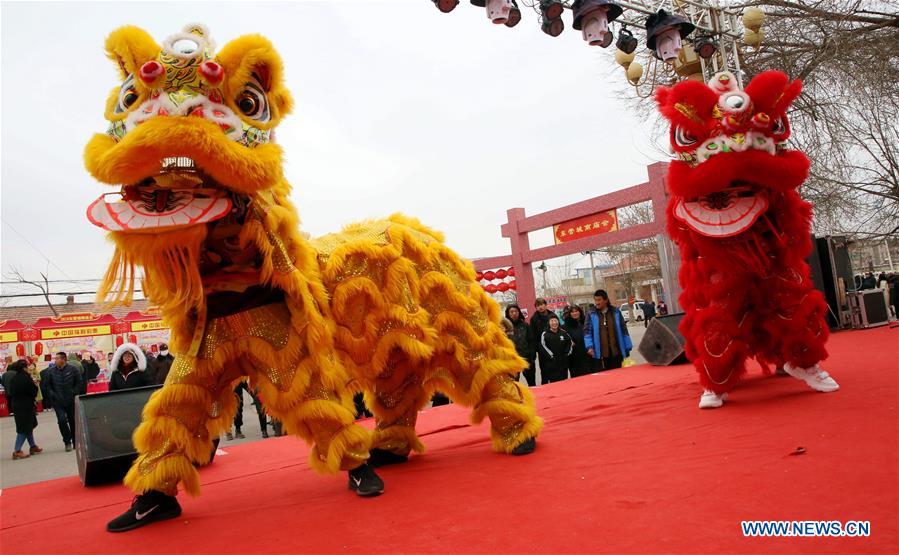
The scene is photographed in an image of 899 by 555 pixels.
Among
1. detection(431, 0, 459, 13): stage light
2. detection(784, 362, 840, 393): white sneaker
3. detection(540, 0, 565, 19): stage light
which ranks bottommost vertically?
detection(784, 362, 840, 393): white sneaker

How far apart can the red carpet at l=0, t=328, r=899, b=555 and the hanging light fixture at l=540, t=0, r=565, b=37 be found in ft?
13.9

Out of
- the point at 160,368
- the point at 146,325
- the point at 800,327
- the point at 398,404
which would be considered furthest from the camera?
the point at 146,325

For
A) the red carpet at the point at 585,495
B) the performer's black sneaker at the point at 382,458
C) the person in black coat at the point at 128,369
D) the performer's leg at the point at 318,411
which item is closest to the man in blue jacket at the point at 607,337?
the red carpet at the point at 585,495

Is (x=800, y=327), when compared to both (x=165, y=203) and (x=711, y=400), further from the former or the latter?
(x=165, y=203)

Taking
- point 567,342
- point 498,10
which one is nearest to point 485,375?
point 498,10

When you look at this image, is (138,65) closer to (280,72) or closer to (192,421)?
(280,72)

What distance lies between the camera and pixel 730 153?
2896 millimetres

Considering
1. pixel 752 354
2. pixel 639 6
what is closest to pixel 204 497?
pixel 752 354

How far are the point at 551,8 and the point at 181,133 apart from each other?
5.12m

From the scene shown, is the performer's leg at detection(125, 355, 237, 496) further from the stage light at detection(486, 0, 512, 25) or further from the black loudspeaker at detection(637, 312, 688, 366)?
the black loudspeaker at detection(637, 312, 688, 366)

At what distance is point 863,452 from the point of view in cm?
200

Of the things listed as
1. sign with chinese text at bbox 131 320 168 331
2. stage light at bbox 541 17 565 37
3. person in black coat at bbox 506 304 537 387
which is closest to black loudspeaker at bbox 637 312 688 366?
person in black coat at bbox 506 304 537 387

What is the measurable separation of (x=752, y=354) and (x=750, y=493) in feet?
5.86

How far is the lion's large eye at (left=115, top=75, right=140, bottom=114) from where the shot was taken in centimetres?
198
